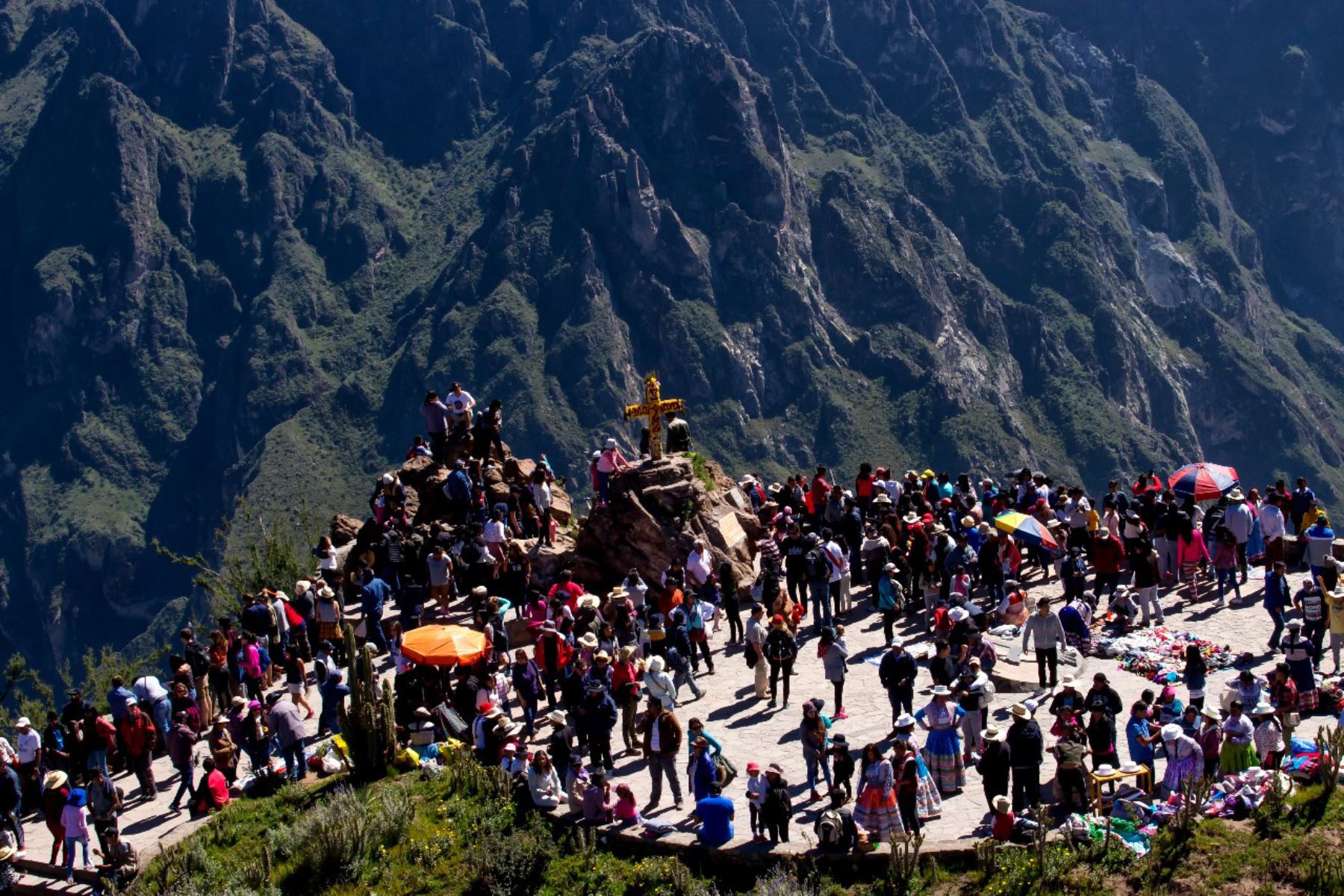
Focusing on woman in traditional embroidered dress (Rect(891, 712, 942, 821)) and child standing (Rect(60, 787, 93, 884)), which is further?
child standing (Rect(60, 787, 93, 884))

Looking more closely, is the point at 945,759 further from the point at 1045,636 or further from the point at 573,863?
the point at 573,863

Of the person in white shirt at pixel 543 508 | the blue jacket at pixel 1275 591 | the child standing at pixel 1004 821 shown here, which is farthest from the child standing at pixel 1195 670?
the person in white shirt at pixel 543 508

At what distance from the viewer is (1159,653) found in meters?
24.5

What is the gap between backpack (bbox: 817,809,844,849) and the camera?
61.4 feet

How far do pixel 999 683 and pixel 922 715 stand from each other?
126 inches

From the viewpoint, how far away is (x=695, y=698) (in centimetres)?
2486

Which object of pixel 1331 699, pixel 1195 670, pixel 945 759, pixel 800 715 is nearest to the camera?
pixel 945 759

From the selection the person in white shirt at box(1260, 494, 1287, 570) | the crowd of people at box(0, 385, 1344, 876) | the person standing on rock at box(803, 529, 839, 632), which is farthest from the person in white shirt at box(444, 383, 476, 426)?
the person in white shirt at box(1260, 494, 1287, 570)

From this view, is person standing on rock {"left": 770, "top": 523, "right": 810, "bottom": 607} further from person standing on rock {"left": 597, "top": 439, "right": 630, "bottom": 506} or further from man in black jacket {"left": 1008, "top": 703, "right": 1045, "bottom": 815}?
man in black jacket {"left": 1008, "top": 703, "right": 1045, "bottom": 815}

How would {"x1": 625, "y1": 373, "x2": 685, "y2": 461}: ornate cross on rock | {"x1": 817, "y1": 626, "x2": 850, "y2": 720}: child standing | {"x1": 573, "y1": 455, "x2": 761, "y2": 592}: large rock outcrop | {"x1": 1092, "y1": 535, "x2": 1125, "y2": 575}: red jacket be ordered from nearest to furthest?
{"x1": 817, "y1": 626, "x2": 850, "y2": 720}: child standing < {"x1": 1092, "y1": 535, "x2": 1125, "y2": 575}: red jacket < {"x1": 573, "y1": 455, "x2": 761, "y2": 592}: large rock outcrop < {"x1": 625, "y1": 373, "x2": 685, "y2": 461}: ornate cross on rock

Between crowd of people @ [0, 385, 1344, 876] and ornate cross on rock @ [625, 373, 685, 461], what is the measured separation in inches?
42.3

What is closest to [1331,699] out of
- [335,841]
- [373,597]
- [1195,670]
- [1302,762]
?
[1195,670]

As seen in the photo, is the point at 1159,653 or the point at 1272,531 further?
the point at 1272,531

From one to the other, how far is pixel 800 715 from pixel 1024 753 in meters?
5.47
